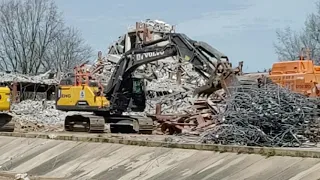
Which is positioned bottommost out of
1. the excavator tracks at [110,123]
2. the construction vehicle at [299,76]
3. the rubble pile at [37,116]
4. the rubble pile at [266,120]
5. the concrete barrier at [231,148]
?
the rubble pile at [37,116]

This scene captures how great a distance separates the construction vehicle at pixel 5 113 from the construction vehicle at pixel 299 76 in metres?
11.1

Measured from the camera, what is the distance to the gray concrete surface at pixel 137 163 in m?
12.8

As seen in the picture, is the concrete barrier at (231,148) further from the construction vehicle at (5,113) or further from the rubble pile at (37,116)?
the rubble pile at (37,116)

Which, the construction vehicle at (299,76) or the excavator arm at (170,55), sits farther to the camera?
the construction vehicle at (299,76)

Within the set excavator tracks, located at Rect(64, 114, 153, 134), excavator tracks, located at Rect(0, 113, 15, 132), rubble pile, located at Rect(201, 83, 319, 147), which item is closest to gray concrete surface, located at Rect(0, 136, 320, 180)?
rubble pile, located at Rect(201, 83, 319, 147)

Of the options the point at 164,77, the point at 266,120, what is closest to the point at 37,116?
the point at 164,77

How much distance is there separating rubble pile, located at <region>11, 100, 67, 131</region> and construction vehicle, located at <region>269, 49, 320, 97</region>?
39.1ft

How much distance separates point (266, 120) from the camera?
52.7ft

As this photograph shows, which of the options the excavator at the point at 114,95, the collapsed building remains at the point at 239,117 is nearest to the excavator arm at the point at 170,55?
the excavator at the point at 114,95

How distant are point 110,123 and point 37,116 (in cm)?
1277

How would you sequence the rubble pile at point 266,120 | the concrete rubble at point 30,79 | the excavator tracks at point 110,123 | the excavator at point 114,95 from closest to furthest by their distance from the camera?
the rubble pile at point 266,120
the excavator at point 114,95
the excavator tracks at point 110,123
the concrete rubble at point 30,79

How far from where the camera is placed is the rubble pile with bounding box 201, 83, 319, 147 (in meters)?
15.8

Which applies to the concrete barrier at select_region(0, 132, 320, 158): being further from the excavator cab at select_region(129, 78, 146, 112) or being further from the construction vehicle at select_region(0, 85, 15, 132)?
the construction vehicle at select_region(0, 85, 15, 132)

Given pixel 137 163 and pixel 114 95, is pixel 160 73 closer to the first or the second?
pixel 114 95
